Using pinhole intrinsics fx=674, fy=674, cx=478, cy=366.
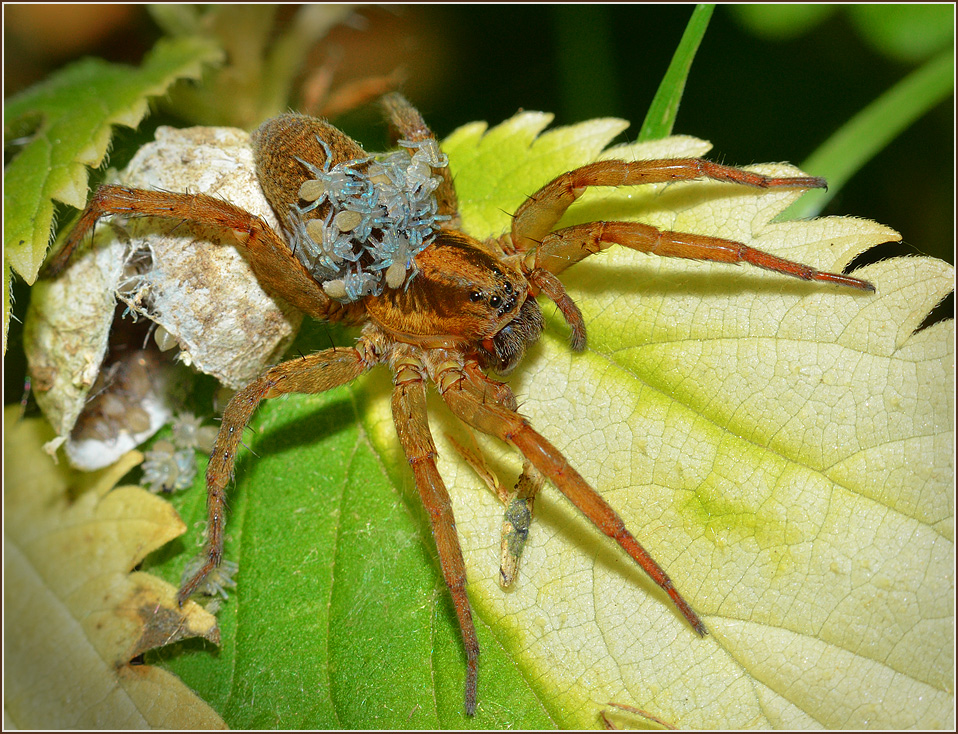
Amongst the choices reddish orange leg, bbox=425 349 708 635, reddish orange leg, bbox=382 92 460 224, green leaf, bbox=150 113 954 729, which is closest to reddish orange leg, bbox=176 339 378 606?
green leaf, bbox=150 113 954 729

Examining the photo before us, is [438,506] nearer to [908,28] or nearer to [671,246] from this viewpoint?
[671,246]

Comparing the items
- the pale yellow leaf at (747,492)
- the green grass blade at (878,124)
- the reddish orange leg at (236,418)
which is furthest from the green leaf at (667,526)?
the green grass blade at (878,124)

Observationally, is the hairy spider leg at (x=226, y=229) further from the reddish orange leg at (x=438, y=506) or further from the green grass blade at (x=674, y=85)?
the green grass blade at (x=674, y=85)

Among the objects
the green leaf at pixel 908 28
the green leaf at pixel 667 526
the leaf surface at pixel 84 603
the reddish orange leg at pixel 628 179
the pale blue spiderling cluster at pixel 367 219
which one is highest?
the green leaf at pixel 908 28

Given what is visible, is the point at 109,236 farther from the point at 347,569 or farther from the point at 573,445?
the point at 573,445

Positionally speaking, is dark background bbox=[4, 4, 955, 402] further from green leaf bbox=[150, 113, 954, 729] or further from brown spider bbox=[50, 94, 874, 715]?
green leaf bbox=[150, 113, 954, 729]
